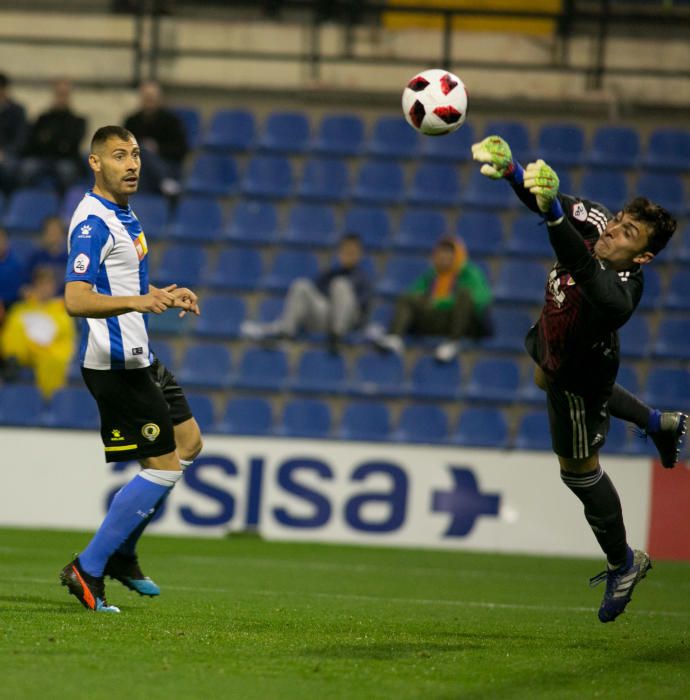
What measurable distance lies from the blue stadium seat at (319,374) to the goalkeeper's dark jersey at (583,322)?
22.8 ft

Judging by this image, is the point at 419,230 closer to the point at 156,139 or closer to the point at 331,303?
the point at 331,303

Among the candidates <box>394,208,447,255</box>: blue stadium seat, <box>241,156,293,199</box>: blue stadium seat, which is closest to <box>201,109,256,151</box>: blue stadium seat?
<box>241,156,293,199</box>: blue stadium seat

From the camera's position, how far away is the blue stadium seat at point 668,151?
15.7 metres

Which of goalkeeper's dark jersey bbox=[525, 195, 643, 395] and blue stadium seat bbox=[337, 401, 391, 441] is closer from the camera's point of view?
goalkeeper's dark jersey bbox=[525, 195, 643, 395]

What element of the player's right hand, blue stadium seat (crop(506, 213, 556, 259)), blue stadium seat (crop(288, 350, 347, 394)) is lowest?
blue stadium seat (crop(288, 350, 347, 394))

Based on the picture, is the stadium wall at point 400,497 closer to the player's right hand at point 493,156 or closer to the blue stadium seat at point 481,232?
the blue stadium seat at point 481,232

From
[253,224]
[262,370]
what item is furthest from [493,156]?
[253,224]

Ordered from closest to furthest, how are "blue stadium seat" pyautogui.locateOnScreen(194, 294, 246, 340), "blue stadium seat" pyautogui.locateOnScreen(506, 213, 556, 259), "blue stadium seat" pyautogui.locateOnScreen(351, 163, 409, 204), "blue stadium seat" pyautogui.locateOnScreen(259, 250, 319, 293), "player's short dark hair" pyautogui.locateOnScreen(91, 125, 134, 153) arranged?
1. "player's short dark hair" pyautogui.locateOnScreen(91, 125, 134, 153)
2. "blue stadium seat" pyautogui.locateOnScreen(194, 294, 246, 340)
3. "blue stadium seat" pyautogui.locateOnScreen(259, 250, 319, 293)
4. "blue stadium seat" pyautogui.locateOnScreen(506, 213, 556, 259)
5. "blue stadium seat" pyautogui.locateOnScreen(351, 163, 409, 204)

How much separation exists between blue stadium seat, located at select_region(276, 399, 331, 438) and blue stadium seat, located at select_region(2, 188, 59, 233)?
160 inches

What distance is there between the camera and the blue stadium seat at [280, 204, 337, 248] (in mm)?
15070

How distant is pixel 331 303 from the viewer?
44.8ft

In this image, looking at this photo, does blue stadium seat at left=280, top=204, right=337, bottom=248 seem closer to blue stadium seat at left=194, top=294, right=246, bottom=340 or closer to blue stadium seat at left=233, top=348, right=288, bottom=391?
blue stadium seat at left=194, top=294, right=246, bottom=340

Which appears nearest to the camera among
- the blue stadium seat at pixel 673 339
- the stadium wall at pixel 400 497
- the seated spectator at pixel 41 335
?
the stadium wall at pixel 400 497

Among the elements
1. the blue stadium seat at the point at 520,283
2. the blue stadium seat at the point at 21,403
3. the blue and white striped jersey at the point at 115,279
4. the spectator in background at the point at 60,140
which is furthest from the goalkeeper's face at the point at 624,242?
the spectator in background at the point at 60,140
